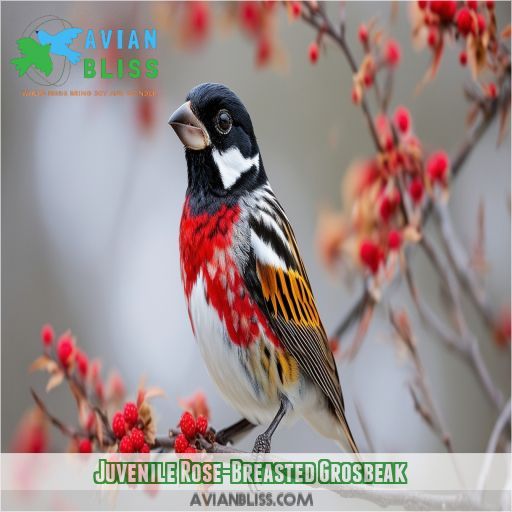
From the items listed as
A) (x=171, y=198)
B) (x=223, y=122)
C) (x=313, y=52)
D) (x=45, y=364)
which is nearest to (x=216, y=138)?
(x=223, y=122)

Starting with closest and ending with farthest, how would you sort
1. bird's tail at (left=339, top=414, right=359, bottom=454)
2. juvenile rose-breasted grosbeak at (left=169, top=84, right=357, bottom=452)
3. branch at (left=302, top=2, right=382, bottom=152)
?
juvenile rose-breasted grosbeak at (left=169, top=84, right=357, bottom=452), bird's tail at (left=339, top=414, right=359, bottom=454), branch at (left=302, top=2, right=382, bottom=152)

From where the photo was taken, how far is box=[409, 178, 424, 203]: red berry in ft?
5.28

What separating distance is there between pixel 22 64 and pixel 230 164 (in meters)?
0.48

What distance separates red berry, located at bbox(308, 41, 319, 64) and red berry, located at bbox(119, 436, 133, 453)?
0.81 meters

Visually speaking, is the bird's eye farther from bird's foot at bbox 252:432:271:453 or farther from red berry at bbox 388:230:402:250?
bird's foot at bbox 252:432:271:453

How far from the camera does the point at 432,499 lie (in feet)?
4.70

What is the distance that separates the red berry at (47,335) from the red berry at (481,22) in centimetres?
102

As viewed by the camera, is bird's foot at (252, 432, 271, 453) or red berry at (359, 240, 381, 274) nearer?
bird's foot at (252, 432, 271, 453)

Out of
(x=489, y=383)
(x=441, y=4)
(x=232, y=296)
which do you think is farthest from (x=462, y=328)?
(x=441, y=4)

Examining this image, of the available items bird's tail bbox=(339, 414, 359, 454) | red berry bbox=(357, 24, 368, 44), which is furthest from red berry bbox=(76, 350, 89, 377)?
red berry bbox=(357, 24, 368, 44)

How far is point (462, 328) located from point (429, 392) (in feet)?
0.48

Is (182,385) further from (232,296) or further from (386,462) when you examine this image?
(386,462)

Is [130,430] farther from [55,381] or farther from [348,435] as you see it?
[348,435]

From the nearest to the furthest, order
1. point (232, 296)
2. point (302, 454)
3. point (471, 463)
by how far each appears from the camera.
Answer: point (232, 296) → point (302, 454) → point (471, 463)
